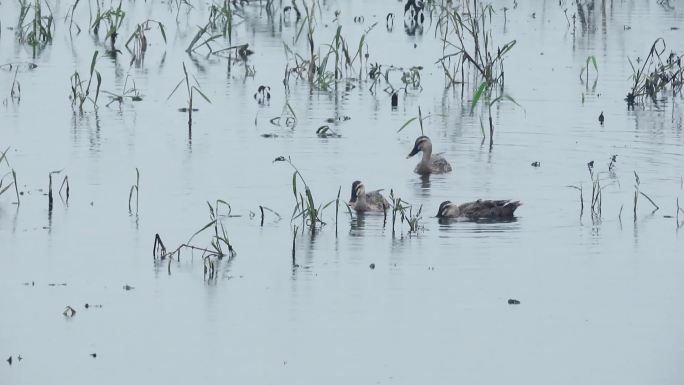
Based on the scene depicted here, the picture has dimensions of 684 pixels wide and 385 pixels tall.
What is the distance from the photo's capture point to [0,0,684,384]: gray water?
9.74 m

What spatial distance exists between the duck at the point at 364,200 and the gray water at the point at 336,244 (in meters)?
0.28

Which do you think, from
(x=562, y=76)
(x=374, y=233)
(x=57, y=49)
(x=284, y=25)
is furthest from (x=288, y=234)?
(x=284, y=25)

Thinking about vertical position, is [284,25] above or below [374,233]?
above

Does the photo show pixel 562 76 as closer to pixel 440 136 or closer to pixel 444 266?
pixel 440 136

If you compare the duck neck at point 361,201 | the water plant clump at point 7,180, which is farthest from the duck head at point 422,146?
the water plant clump at point 7,180

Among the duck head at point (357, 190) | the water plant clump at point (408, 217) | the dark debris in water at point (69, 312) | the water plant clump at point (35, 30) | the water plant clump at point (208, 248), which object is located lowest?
the dark debris in water at point (69, 312)

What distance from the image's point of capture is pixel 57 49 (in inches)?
982

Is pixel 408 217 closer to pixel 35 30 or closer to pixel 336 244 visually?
pixel 336 244

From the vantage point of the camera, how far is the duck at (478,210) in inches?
544

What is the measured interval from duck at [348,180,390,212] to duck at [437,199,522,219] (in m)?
0.61

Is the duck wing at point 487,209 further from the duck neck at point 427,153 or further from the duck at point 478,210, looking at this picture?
the duck neck at point 427,153

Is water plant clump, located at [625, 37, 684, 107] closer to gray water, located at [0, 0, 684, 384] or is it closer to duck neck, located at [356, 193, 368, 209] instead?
gray water, located at [0, 0, 684, 384]

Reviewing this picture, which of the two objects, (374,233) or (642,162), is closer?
(374,233)

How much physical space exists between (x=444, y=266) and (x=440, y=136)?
6.69 meters
